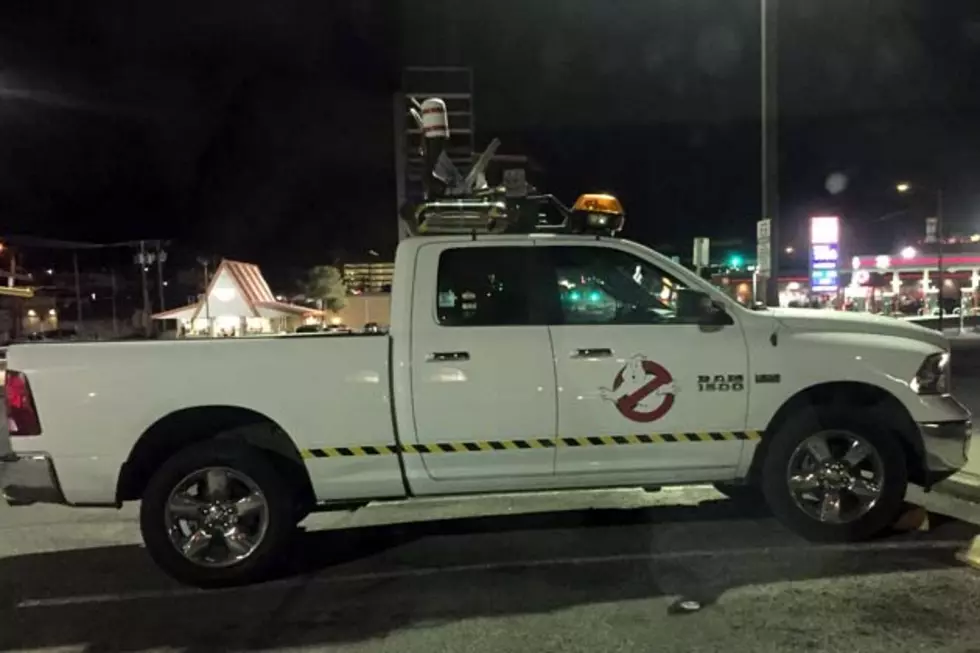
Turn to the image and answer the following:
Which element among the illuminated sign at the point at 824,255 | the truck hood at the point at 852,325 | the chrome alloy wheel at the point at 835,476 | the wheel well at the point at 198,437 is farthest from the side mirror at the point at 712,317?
the illuminated sign at the point at 824,255

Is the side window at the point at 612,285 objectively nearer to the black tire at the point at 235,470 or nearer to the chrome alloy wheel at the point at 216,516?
the black tire at the point at 235,470

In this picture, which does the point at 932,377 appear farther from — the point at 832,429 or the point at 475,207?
the point at 475,207

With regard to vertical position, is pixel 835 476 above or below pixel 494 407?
below

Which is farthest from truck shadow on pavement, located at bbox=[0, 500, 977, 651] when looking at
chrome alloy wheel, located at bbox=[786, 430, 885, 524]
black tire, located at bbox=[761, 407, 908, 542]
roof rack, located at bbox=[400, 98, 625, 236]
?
roof rack, located at bbox=[400, 98, 625, 236]

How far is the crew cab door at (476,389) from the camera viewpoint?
219 inches

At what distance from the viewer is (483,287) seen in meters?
5.82

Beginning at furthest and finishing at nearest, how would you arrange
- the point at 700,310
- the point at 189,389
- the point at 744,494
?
1. the point at 744,494
2. the point at 700,310
3. the point at 189,389

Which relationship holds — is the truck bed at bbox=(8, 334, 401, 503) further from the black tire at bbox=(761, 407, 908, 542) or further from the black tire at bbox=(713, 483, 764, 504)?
the black tire at bbox=(713, 483, 764, 504)

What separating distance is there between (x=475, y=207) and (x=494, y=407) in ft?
4.42

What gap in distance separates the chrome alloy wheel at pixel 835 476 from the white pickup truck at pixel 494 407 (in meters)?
0.01

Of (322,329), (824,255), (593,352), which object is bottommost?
(593,352)

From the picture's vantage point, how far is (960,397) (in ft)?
42.8

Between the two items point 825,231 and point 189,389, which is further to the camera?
point 825,231

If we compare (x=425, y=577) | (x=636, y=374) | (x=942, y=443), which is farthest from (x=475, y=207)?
(x=942, y=443)
